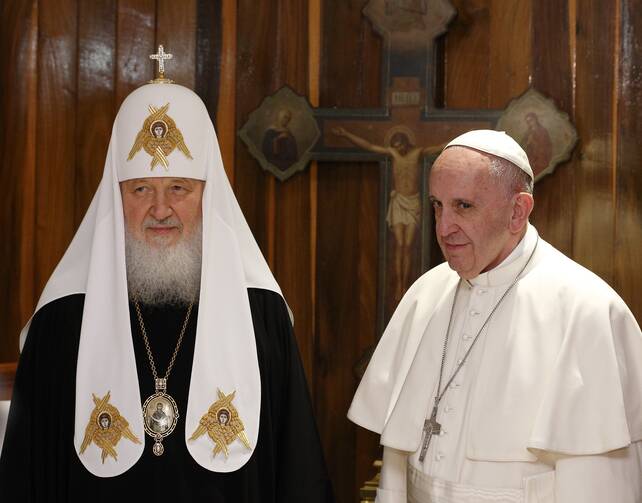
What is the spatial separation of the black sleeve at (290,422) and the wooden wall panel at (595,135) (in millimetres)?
→ 1643

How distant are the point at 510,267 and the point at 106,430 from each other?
1506mm

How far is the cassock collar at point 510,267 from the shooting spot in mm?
3840

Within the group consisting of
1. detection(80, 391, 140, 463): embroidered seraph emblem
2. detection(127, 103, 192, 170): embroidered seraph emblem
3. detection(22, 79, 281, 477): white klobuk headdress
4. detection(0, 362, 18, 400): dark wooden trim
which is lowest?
detection(80, 391, 140, 463): embroidered seraph emblem

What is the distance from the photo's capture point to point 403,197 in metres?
5.09

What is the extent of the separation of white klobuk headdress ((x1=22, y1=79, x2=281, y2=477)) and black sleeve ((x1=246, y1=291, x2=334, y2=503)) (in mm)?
96

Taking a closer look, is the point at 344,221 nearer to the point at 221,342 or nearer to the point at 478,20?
the point at 478,20

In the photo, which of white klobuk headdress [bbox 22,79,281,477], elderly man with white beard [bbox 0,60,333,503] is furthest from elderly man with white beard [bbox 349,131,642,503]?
white klobuk headdress [bbox 22,79,281,477]

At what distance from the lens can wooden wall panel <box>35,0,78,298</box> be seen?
17.9 feet

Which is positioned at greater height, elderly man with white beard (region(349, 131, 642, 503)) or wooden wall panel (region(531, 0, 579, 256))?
wooden wall panel (region(531, 0, 579, 256))

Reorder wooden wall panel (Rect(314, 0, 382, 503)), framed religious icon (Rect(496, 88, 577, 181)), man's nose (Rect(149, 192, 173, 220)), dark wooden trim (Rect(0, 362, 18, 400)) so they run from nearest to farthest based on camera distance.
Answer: man's nose (Rect(149, 192, 173, 220)), dark wooden trim (Rect(0, 362, 18, 400)), framed religious icon (Rect(496, 88, 577, 181)), wooden wall panel (Rect(314, 0, 382, 503))

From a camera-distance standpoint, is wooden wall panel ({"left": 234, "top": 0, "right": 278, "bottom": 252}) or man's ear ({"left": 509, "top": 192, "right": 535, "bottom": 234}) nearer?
man's ear ({"left": 509, "top": 192, "right": 535, "bottom": 234})

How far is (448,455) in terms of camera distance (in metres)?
3.72

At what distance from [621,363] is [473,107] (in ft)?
6.40

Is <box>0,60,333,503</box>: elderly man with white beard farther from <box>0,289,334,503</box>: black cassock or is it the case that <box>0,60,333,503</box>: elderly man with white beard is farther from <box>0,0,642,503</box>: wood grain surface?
<box>0,0,642,503</box>: wood grain surface
